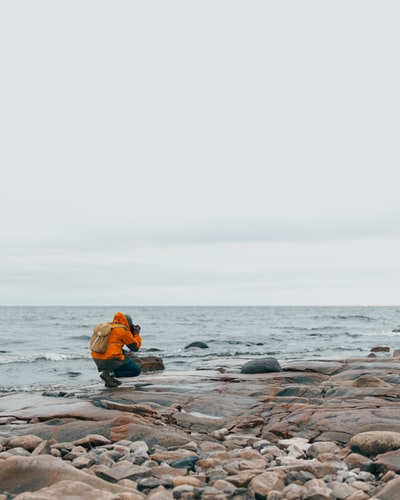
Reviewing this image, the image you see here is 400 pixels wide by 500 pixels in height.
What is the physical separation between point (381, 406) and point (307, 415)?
1389 millimetres

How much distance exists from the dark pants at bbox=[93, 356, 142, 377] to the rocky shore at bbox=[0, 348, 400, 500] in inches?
29.1

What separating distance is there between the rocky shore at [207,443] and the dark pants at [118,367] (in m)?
0.74

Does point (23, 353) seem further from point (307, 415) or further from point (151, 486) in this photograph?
point (151, 486)

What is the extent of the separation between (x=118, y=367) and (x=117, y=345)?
93 cm

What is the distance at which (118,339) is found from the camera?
1317 cm

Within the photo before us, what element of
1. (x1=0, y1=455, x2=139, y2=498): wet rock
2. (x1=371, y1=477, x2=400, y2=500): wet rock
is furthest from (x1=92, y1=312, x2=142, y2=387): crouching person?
(x1=371, y1=477, x2=400, y2=500): wet rock

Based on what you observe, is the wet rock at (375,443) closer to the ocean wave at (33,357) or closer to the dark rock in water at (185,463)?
the dark rock in water at (185,463)

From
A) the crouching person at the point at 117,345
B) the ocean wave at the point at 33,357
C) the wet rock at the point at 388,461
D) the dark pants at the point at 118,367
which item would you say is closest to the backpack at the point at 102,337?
the crouching person at the point at 117,345

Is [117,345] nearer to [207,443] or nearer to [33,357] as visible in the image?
[207,443]

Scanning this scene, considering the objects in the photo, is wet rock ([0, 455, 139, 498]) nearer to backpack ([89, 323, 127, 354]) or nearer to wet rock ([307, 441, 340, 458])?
wet rock ([307, 441, 340, 458])

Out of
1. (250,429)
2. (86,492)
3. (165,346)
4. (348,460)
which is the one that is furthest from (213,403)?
(165,346)

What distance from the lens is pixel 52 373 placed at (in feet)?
67.9

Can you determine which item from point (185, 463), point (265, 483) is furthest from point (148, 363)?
point (265, 483)

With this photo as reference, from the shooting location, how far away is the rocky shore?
574 centimetres
